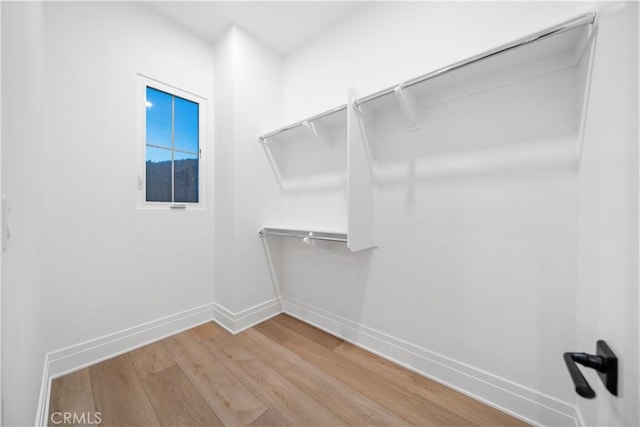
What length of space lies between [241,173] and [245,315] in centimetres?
118

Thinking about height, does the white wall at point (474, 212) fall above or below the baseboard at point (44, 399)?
above

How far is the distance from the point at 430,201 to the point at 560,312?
75 centimetres

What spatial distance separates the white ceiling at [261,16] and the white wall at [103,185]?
0.44 ft

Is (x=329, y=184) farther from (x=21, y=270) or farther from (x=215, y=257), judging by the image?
(x=21, y=270)

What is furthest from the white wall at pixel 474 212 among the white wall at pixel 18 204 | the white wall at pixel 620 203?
the white wall at pixel 18 204

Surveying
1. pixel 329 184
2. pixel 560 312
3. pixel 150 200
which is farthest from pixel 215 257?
pixel 560 312

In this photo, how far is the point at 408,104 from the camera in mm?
1354

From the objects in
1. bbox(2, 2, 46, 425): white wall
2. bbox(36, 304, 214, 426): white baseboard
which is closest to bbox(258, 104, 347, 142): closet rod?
bbox(2, 2, 46, 425): white wall

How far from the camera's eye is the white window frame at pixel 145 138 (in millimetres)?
1769

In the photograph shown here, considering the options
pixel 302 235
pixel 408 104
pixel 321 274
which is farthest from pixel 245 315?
pixel 408 104

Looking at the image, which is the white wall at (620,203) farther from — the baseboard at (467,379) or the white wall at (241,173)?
the white wall at (241,173)

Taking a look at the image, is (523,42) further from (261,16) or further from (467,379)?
(261,16)

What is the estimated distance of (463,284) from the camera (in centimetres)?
130

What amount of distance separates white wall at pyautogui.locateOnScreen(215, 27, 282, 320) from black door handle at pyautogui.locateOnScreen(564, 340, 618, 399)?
6.24 ft
